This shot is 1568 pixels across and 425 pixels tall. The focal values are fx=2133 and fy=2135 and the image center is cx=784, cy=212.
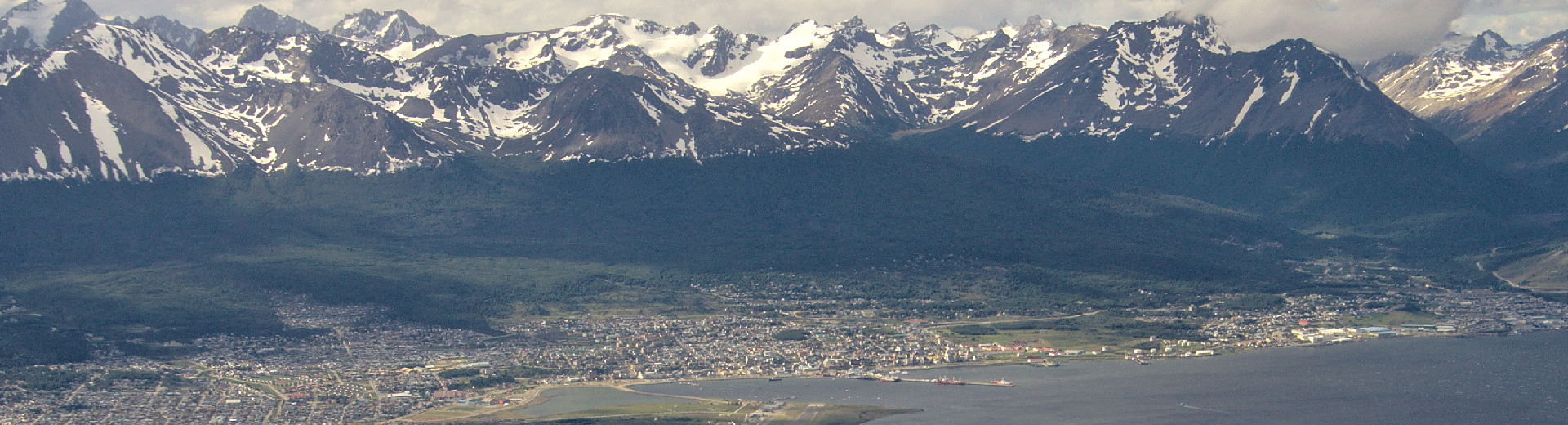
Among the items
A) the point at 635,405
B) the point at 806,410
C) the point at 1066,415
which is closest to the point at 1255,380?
the point at 1066,415

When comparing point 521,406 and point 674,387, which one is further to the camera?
point 674,387

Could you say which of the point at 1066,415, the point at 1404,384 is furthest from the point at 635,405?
the point at 1404,384

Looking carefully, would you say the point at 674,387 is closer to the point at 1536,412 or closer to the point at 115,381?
the point at 115,381

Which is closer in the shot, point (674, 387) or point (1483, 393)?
point (1483, 393)

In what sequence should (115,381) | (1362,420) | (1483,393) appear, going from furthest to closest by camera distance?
1. (115,381)
2. (1483,393)
3. (1362,420)

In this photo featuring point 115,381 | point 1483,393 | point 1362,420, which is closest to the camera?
point 1362,420

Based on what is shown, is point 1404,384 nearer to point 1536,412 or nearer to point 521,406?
point 1536,412
